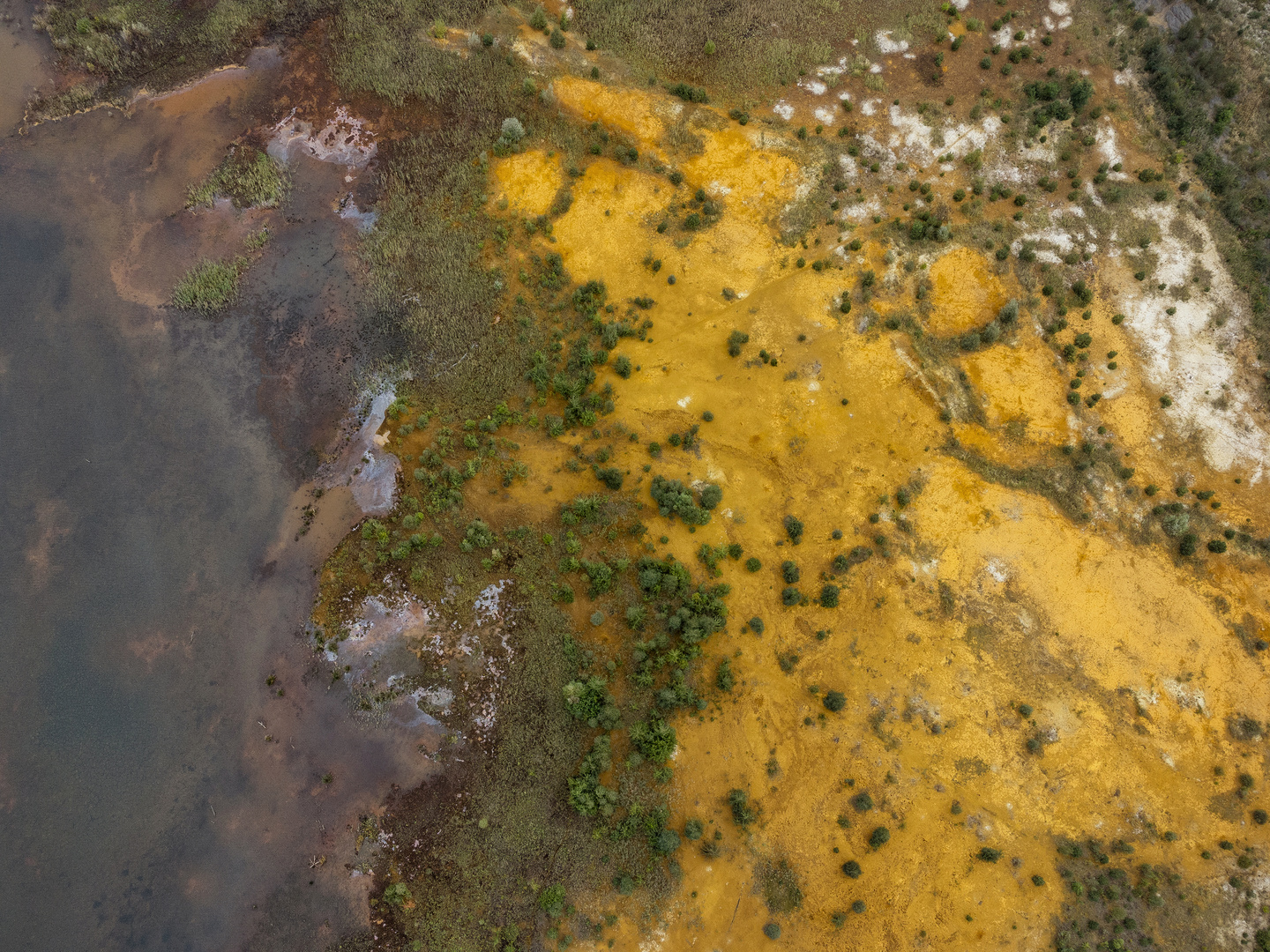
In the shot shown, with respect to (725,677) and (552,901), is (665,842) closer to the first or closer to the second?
(552,901)

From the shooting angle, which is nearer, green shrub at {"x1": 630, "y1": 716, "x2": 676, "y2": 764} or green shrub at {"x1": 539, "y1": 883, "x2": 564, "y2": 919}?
green shrub at {"x1": 539, "y1": 883, "x2": 564, "y2": 919}

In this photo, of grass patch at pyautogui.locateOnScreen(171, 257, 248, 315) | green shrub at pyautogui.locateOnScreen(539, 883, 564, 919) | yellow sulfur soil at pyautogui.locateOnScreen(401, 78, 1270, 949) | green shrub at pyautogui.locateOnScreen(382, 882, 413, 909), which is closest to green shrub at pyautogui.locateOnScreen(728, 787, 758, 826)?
yellow sulfur soil at pyautogui.locateOnScreen(401, 78, 1270, 949)

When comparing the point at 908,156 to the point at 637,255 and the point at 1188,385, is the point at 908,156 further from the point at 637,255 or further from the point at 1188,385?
the point at 1188,385

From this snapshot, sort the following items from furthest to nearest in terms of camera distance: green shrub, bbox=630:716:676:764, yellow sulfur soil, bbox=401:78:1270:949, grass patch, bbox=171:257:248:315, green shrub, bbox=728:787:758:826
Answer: grass patch, bbox=171:257:248:315 < yellow sulfur soil, bbox=401:78:1270:949 < green shrub, bbox=630:716:676:764 < green shrub, bbox=728:787:758:826

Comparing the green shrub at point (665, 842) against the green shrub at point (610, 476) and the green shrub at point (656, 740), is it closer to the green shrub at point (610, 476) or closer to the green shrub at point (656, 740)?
the green shrub at point (656, 740)

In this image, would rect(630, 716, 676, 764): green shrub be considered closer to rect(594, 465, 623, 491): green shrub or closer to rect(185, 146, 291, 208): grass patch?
rect(594, 465, 623, 491): green shrub

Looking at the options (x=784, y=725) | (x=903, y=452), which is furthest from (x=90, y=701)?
(x=903, y=452)

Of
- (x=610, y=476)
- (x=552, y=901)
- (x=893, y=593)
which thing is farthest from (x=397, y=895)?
(x=893, y=593)

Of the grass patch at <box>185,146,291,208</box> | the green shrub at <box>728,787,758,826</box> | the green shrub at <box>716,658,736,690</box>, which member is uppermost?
the grass patch at <box>185,146,291,208</box>
